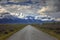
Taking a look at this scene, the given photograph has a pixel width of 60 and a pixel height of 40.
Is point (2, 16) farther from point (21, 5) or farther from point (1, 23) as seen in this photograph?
point (21, 5)

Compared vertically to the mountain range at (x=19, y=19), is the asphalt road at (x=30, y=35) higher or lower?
lower

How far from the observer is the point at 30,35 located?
7.91 feet

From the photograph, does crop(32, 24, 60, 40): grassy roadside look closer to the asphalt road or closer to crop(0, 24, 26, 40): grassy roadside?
the asphalt road

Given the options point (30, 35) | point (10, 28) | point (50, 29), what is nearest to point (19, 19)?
point (10, 28)

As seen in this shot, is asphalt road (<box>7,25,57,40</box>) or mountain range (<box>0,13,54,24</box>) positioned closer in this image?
asphalt road (<box>7,25,57,40</box>)

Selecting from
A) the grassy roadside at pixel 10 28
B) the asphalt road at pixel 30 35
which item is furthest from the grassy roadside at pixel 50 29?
the grassy roadside at pixel 10 28

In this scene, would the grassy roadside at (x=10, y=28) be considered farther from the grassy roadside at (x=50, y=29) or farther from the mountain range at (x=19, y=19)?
the grassy roadside at (x=50, y=29)

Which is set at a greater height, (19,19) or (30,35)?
(19,19)

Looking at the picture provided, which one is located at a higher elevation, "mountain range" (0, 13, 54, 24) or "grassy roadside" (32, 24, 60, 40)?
"mountain range" (0, 13, 54, 24)

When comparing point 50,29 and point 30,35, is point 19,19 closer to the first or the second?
point 30,35

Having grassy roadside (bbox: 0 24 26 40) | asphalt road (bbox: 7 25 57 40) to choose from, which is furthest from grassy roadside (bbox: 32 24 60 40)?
grassy roadside (bbox: 0 24 26 40)

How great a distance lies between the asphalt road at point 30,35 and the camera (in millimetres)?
2412

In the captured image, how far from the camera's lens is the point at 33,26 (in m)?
2.49

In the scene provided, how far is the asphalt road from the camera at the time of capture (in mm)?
2412
